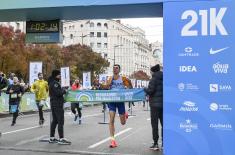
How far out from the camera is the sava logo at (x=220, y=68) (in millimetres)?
8531

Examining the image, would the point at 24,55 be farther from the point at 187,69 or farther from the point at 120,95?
the point at 187,69

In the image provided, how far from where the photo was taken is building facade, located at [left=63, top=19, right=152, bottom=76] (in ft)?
455

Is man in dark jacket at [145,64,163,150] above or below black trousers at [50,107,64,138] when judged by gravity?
above

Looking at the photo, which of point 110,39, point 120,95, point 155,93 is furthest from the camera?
→ point 110,39

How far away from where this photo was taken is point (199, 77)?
8656 mm

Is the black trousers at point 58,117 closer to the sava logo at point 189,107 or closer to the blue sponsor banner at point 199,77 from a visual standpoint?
the blue sponsor banner at point 199,77

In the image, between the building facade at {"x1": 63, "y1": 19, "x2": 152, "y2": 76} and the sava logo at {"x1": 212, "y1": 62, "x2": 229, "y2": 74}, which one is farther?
the building facade at {"x1": 63, "y1": 19, "x2": 152, "y2": 76}

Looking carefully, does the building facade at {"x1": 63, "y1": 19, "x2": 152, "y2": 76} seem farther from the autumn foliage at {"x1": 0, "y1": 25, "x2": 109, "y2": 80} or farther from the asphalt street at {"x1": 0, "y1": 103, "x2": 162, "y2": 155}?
the asphalt street at {"x1": 0, "y1": 103, "x2": 162, "y2": 155}

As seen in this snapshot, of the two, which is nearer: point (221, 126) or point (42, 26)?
point (221, 126)

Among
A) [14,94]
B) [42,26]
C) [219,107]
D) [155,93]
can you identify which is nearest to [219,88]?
[219,107]

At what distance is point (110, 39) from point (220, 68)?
136m

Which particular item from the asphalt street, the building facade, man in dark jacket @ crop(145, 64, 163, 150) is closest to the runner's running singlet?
man in dark jacket @ crop(145, 64, 163, 150)

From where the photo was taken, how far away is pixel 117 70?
1257cm

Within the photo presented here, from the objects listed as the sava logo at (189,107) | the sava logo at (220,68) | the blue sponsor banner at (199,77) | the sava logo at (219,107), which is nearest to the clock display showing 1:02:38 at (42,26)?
the blue sponsor banner at (199,77)
